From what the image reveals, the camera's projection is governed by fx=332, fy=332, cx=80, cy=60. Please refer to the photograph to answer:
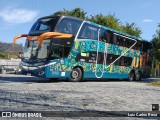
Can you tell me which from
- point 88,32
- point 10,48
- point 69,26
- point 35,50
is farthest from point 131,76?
point 10,48

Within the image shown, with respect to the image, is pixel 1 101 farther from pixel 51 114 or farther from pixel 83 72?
pixel 83 72

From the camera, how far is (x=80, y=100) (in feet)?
34.9

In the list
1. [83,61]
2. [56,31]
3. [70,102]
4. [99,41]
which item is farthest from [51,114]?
[99,41]

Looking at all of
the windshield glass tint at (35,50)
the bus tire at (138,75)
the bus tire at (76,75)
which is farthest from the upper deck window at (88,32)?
the bus tire at (138,75)

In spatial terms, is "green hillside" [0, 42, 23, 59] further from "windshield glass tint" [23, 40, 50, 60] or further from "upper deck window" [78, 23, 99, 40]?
"windshield glass tint" [23, 40, 50, 60]

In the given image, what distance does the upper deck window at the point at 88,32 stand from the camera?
2090cm

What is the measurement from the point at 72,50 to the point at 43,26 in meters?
2.27

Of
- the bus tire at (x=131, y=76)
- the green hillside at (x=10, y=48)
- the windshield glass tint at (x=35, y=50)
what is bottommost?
the bus tire at (x=131, y=76)

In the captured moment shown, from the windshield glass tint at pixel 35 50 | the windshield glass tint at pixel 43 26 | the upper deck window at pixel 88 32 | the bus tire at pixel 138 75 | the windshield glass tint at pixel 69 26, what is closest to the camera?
the windshield glass tint at pixel 35 50

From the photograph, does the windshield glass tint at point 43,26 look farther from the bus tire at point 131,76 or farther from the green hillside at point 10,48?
the green hillside at point 10,48

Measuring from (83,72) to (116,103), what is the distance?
37.3ft

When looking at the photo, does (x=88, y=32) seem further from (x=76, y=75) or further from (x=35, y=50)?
(x=35, y=50)

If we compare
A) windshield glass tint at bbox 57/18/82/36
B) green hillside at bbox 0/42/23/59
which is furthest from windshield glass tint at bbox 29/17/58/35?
green hillside at bbox 0/42/23/59

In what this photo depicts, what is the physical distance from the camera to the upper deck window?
68.6ft
